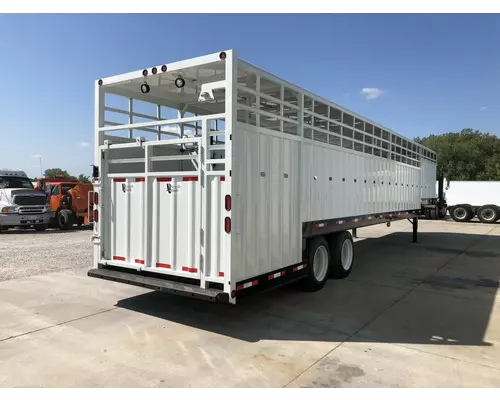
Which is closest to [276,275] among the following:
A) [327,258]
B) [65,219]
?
[327,258]

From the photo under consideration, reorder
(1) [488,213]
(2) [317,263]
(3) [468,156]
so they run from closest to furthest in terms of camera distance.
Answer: (2) [317,263] < (1) [488,213] < (3) [468,156]

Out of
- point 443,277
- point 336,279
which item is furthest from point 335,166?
point 443,277

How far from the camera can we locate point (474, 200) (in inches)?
964

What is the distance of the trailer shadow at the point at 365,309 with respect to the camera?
5078 mm

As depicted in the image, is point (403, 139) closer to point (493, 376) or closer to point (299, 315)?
point (299, 315)

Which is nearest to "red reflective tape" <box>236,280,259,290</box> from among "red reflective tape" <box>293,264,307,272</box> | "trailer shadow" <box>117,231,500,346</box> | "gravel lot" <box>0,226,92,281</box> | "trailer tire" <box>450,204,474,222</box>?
"trailer shadow" <box>117,231,500,346</box>

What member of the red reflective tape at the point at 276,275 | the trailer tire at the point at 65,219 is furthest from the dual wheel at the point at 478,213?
the red reflective tape at the point at 276,275

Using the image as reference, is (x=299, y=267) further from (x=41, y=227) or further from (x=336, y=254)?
(x=41, y=227)

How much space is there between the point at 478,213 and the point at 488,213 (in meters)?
0.51

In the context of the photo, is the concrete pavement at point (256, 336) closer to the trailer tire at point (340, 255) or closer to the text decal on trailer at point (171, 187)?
the trailer tire at point (340, 255)

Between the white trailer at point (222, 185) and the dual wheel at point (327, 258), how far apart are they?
0.9 inches

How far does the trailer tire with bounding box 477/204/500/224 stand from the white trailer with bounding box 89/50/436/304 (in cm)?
1962

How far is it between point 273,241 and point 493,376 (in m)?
2.82

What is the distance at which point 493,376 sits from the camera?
397cm
